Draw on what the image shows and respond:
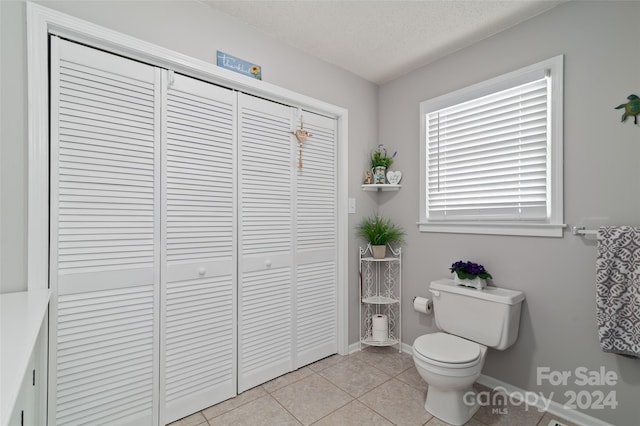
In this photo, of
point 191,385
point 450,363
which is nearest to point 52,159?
point 191,385

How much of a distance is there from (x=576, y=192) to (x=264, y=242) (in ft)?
6.48

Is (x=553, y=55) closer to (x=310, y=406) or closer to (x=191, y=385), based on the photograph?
(x=310, y=406)

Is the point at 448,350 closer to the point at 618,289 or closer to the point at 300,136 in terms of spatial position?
the point at 618,289

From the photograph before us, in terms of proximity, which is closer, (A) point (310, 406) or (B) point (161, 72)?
(B) point (161, 72)

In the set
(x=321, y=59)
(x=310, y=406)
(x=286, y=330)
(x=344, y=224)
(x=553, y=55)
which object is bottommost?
(x=310, y=406)

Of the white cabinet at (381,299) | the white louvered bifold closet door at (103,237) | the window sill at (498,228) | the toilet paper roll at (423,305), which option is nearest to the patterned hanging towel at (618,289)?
the window sill at (498,228)

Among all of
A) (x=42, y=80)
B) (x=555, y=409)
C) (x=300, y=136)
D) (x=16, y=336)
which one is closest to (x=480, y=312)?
(x=555, y=409)

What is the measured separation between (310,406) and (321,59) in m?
2.54

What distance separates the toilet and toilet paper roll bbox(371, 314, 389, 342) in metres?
0.55

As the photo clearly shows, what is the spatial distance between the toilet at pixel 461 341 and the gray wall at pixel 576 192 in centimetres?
18

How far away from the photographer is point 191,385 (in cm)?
180

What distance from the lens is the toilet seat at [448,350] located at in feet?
5.47

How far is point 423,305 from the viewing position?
237cm

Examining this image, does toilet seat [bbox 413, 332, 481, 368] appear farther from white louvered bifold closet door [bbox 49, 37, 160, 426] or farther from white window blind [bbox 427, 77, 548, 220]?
white louvered bifold closet door [bbox 49, 37, 160, 426]
